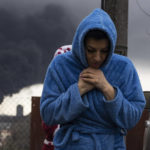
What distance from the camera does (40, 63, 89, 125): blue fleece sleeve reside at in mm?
1843

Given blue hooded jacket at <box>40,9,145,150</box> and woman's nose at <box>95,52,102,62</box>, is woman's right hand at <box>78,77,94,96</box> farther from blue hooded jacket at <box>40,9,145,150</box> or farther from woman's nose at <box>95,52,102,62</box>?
woman's nose at <box>95,52,102,62</box>

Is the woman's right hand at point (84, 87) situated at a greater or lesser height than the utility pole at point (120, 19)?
lesser

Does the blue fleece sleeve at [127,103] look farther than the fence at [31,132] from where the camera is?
No

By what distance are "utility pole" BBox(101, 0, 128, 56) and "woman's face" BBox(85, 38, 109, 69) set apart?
1.82 meters

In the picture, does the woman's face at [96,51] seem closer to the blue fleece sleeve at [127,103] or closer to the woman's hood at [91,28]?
the woman's hood at [91,28]

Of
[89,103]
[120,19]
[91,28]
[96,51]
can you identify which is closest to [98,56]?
[96,51]

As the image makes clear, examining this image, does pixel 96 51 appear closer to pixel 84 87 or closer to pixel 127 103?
pixel 84 87

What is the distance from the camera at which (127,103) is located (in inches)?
74.6

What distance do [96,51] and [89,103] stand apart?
1.00 ft

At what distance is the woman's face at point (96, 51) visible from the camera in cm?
182

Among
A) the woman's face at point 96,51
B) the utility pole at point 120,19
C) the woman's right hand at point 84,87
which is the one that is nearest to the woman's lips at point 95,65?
the woman's face at point 96,51

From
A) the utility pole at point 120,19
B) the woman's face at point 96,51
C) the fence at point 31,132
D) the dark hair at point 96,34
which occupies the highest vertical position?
the utility pole at point 120,19

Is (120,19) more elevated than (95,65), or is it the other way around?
(120,19)

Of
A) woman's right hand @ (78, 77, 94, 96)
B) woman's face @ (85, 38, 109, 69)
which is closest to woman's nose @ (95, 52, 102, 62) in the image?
woman's face @ (85, 38, 109, 69)
